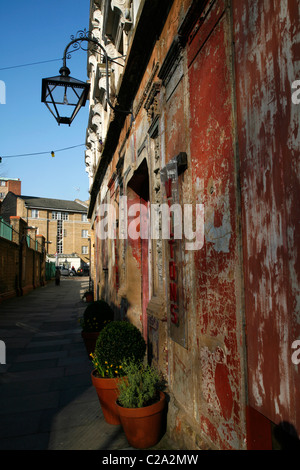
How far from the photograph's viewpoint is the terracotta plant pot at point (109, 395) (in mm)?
3721

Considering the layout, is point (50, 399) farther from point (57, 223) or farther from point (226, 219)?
point (57, 223)

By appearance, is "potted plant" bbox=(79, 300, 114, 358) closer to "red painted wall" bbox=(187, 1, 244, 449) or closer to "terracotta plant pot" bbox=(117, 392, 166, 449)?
"terracotta plant pot" bbox=(117, 392, 166, 449)

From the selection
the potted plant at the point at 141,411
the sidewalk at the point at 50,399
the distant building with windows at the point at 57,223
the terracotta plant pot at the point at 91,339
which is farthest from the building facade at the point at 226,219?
the distant building with windows at the point at 57,223

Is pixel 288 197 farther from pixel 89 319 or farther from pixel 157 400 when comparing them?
pixel 89 319

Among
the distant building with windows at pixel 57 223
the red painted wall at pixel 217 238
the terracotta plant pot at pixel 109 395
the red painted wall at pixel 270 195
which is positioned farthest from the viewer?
the distant building with windows at pixel 57 223

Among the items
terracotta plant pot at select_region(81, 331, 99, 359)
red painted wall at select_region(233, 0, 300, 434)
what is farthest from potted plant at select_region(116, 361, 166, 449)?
terracotta plant pot at select_region(81, 331, 99, 359)

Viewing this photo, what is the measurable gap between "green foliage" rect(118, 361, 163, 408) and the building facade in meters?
0.26

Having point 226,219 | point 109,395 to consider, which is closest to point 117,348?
point 109,395

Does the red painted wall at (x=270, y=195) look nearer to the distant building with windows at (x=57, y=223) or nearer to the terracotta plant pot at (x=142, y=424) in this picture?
the terracotta plant pot at (x=142, y=424)

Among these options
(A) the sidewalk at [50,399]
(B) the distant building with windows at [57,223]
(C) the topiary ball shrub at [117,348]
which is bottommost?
(A) the sidewalk at [50,399]

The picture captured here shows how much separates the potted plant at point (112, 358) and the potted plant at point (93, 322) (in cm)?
250

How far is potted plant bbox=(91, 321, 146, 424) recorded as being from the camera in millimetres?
3750

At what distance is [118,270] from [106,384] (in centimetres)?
446
